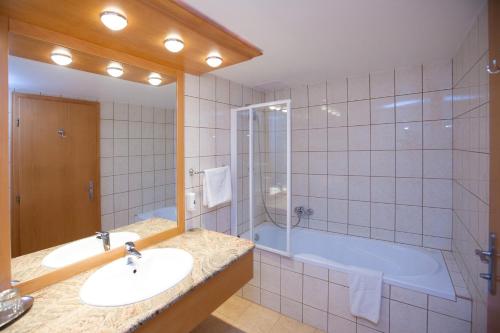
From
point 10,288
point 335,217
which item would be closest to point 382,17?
point 335,217

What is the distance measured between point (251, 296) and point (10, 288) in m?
1.87

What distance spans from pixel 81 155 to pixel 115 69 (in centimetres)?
58

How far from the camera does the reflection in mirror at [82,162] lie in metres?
1.10

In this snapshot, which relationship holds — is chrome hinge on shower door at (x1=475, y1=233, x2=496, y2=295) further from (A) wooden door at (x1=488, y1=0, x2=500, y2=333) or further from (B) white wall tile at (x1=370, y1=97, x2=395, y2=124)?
(B) white wall tile at (x1=370, y1=97, x2=395, y2=124)

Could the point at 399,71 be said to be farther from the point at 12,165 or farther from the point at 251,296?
the point at 12,165

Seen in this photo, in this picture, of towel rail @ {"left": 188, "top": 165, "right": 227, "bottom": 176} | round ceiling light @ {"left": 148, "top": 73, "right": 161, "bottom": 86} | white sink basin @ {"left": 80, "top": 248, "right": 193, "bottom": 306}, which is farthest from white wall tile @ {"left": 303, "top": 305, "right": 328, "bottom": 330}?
round ceiling light @ {"left": 148, "top": 73, "right": 161, "bottom": 86}

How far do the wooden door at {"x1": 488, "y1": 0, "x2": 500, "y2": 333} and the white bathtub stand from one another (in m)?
0.63

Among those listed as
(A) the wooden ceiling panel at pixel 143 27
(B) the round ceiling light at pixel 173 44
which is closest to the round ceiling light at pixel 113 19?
(A) the wooden ceiling panel at pixel 143 27

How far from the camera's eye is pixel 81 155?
130 centimetres

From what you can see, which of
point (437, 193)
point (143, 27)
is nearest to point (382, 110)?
point (437, 193)

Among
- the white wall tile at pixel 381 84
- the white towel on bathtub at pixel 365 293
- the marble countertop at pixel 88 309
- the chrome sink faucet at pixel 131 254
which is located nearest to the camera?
the marble countertop at pixel 88 309

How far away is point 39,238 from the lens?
117 cm

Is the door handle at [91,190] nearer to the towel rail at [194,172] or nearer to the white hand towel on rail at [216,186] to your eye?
the towel rail at [194,172]

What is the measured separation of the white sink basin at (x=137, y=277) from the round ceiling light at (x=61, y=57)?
3.79 ft
